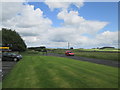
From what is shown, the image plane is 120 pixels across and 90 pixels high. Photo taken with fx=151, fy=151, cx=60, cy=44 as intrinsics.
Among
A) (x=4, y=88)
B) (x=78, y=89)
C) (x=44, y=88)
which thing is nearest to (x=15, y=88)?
(x=4, y=88)

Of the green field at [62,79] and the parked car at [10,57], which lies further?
the parked car at [10,57]

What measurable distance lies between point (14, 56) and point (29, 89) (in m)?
21.3

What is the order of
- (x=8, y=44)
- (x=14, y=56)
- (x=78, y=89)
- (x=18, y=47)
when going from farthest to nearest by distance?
(x=18, y=47) < (x=8, y=44) < (x=14, y=56) < (x=78, y=89)

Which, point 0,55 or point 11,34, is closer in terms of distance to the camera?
point 0,55

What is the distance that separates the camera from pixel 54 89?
6746mm

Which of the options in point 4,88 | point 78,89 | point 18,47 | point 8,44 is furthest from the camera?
point 18,47

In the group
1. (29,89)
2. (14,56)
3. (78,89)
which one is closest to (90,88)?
(78,89)

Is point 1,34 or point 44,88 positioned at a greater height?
point 1,34

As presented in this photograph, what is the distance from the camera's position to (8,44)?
6856cm

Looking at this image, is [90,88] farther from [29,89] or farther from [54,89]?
[29,89]

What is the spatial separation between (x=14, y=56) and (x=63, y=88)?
21.8 meters

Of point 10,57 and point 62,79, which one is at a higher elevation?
point 62,79

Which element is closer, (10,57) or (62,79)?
(62,79)

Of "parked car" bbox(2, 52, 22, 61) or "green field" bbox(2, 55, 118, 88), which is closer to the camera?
"green field" bbox(2, 55, 118, 88)
